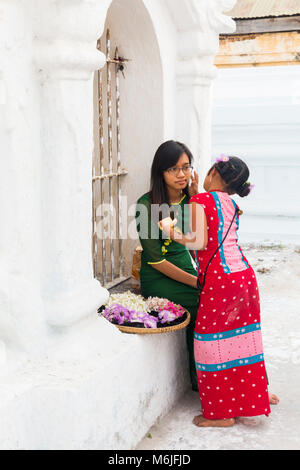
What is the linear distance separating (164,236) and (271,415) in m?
1.22

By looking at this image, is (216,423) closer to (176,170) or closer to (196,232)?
(196,232)

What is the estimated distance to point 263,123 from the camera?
14.6m

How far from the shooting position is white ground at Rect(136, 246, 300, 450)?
336 cm

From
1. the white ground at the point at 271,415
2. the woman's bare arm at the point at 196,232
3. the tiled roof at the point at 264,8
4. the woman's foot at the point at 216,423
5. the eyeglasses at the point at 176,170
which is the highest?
the tiled roof at the point at 264,8

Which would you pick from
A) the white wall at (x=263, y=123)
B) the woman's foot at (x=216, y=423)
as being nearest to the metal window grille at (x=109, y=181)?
the woman's foot at (x=216, y=423)

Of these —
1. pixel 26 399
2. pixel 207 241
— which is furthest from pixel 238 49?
pixel 26 399

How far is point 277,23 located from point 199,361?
491 cm

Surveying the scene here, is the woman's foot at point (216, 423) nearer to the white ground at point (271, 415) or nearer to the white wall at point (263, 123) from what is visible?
the white ground at point (271, 415)

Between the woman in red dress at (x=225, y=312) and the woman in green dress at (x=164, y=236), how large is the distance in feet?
1.14

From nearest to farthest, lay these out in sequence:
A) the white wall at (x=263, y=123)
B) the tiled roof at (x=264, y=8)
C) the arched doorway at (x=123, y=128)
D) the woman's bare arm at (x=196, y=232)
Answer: the woman's bare arm at (x=196, y=232)
the arched doorway at (x=123, y=128)
the tiled roof at (x=264, y=8)
the white wall at (x=263, y=123)

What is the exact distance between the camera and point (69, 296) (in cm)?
305

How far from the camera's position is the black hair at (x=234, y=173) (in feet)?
11.1

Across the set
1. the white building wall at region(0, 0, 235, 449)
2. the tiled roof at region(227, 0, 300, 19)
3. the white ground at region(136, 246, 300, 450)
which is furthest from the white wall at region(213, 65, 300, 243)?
the white building wall at region(0, 0, 235, 449)

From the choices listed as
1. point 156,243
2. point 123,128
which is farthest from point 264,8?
point 156,243
